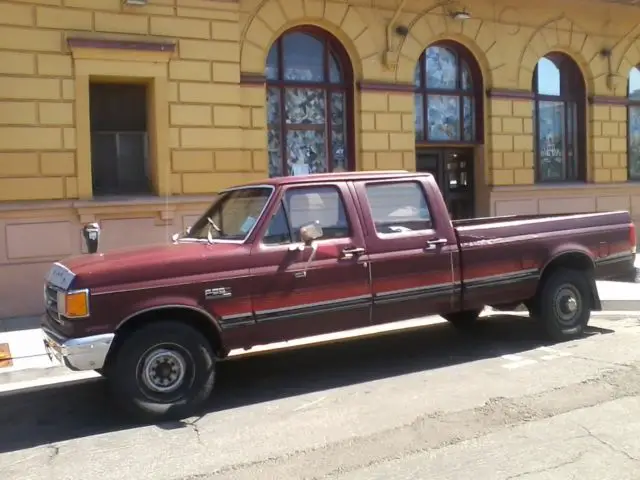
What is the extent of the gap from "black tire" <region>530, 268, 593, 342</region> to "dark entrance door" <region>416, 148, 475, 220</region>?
722 cm

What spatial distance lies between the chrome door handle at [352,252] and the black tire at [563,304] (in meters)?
2.52

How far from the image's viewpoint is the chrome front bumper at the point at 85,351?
5.59m

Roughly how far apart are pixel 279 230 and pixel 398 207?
4.46ft

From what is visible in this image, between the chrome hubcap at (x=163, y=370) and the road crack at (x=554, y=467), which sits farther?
the chrome hubcap at (x=163, y=370)

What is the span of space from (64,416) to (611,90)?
14846 mm

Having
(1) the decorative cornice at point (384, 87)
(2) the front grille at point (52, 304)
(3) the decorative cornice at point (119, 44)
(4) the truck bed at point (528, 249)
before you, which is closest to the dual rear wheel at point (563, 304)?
(4) the truck bed at point (528, 249)

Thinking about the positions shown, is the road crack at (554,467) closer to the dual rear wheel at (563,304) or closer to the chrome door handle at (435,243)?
the chrome door handle at (435,243)

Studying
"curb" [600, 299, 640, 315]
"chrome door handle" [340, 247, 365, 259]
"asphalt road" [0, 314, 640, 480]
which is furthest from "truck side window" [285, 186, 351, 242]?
"curb" [600, 299, 640, 315]

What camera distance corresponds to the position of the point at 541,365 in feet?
23.7

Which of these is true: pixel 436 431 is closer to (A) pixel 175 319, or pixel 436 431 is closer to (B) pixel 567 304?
(A) pixel 175 319

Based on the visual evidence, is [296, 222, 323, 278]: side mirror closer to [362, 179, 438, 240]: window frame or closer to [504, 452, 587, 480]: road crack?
[362, 179, 438, 240]: window frame

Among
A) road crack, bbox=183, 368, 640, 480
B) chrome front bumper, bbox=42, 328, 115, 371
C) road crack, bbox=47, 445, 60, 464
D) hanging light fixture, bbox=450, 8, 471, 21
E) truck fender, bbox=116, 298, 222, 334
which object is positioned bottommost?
road crack, bbox=47, 445, 60, 464

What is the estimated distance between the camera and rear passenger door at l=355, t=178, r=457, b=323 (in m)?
6.86

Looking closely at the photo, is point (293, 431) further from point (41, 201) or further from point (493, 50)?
point (493, 50)
